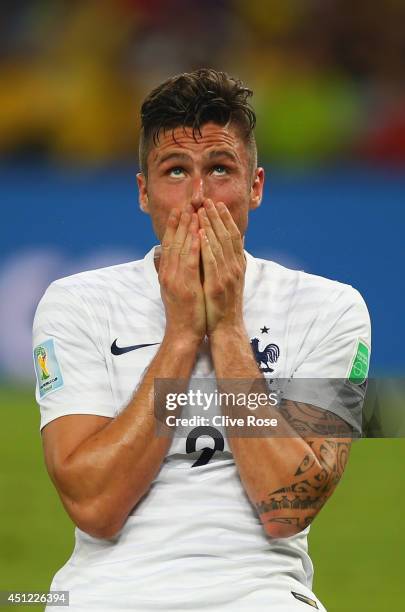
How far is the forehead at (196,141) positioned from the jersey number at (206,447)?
0.83 m

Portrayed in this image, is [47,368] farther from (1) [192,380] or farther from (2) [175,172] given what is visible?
(2) [175,172]

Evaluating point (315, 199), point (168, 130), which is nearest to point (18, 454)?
point (315, 199)

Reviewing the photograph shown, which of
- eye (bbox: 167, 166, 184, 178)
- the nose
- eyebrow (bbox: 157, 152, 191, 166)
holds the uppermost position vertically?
eyebrow (bbox: 157, 152, 191, 166)

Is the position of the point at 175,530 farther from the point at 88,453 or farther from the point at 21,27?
the point at 21,27

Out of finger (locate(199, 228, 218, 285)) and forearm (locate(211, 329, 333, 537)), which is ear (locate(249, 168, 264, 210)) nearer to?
finger (locate(199, 228, 218, 285))

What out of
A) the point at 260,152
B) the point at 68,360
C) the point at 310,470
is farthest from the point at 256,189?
the point at 260,152

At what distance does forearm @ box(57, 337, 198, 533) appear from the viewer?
2.92m

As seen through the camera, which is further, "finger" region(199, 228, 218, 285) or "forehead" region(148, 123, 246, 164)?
"forehead" region(148, 123, 246, 164)

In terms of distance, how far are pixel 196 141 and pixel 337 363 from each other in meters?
0.79

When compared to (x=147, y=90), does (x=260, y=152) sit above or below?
below

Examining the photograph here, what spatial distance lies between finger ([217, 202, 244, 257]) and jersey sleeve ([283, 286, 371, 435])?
32 centimetres

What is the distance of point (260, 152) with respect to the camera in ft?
35.7

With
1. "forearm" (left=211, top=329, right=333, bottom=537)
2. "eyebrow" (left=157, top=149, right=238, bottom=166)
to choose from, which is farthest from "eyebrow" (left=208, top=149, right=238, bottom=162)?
"forearm" (left=211, top=329, right=333, bottom=537)

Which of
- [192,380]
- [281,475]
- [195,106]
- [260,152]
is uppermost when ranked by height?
[260,152]
